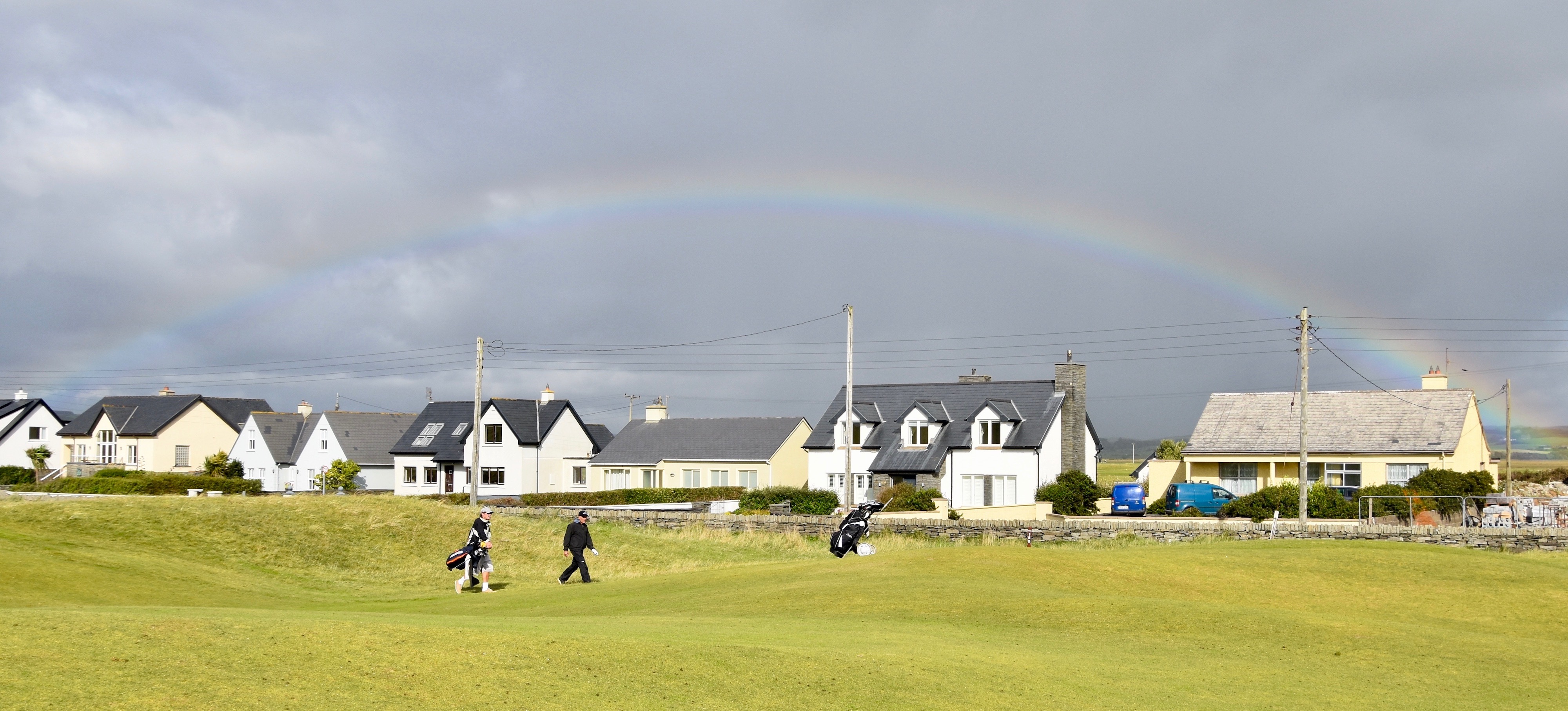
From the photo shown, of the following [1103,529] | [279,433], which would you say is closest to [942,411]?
[1103,529]

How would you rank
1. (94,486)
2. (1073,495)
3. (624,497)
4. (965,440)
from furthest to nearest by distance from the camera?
1. (624,497)
2. (965,440)
3. (94,486)
4. (1073,495)

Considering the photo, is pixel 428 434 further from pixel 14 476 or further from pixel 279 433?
pixel 14 476

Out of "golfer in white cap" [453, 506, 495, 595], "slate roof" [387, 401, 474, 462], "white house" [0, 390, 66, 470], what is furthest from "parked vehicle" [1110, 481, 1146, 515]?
"white house" [0, 390, 66, 470]

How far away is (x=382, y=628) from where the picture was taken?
13227mm

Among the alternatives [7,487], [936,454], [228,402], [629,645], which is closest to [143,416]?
[228,402]

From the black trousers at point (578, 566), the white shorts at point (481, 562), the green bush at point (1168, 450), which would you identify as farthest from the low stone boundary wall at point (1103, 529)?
the green bush at point (1168, 450)

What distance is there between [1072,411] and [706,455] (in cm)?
2386

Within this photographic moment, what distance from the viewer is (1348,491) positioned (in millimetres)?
55844

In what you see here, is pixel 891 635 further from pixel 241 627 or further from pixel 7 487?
pixel 7 487

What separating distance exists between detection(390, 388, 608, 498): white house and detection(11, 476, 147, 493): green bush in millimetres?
22164

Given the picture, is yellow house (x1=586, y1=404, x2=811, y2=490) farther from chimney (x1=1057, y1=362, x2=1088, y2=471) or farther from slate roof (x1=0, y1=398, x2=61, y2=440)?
slate roof (x1=0, y1=398, x2=61, y2=440)

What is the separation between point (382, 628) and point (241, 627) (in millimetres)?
1457

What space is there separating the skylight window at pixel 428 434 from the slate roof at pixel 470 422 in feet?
0.50

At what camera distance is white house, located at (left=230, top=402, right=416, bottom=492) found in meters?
91.5
